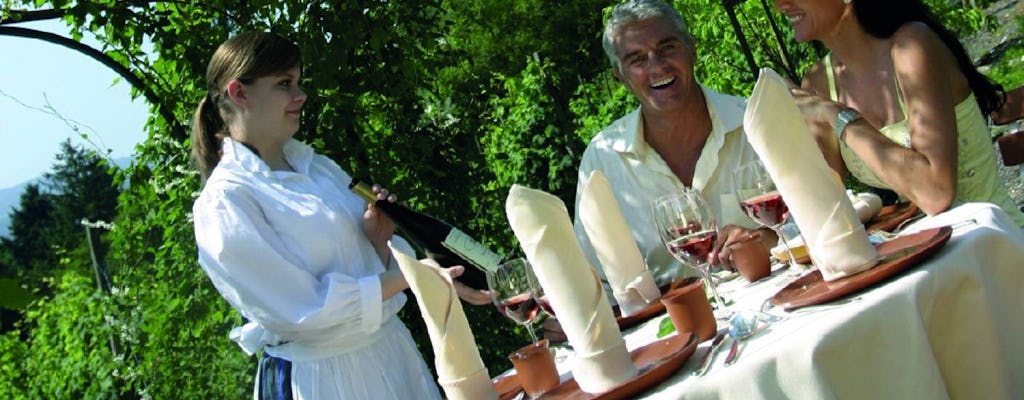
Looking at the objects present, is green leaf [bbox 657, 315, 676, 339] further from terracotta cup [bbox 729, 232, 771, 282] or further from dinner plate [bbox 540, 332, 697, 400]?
terracotta cup [bbox 729, 232, 771, 282]

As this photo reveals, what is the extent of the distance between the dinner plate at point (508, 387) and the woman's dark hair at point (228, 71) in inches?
46.9

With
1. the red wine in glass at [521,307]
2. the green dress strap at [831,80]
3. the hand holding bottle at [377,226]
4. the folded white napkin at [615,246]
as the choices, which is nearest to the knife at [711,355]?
the red wine in glass at [521,307]

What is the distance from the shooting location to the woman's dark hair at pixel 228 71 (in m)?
3.11

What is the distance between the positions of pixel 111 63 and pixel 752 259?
11.5 feet

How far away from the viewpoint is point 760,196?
2.26 m

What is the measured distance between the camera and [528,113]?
29.4ft

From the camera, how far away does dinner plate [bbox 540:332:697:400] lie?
6.16 feet

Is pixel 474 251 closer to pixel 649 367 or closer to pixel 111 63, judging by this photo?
pixel 649 367

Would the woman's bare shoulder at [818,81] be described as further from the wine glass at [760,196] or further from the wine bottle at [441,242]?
the wine glass at [760,196]

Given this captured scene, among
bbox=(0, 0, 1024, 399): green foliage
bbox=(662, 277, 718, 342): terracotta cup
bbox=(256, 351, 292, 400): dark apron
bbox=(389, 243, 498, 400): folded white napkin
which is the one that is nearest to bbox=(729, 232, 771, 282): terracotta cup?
bbox=(662, 277, 718, 342): terracotta cup

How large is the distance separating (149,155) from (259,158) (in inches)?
112

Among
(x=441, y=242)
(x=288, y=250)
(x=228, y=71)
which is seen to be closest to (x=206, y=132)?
(x=228, y=71)

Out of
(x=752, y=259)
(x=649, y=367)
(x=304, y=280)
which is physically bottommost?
(x=649, y=367)

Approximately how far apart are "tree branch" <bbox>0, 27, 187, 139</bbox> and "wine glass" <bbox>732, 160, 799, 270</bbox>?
3.63 meters
